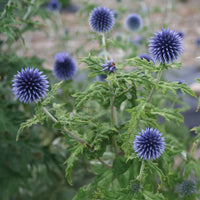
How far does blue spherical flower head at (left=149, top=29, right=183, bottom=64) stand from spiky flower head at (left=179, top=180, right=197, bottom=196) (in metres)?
0.68

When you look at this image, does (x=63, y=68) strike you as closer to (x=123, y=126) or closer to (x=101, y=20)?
(x=101, y=20)

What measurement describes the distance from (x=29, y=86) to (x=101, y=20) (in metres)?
0.68

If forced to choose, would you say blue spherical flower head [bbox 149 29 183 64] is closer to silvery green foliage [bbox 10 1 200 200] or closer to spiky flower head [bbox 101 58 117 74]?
silvery green foliage [bbox 10 1 200 200]

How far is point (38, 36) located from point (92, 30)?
5.91 m

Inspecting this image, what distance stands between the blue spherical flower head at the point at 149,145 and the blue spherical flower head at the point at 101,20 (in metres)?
0.76

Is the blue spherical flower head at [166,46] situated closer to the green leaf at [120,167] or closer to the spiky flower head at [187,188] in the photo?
the green leaf at [120,167]

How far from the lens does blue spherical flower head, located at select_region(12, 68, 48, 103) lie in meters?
1.15

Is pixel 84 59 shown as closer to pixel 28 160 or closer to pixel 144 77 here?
pixel 144 77

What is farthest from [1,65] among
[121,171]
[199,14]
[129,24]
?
→ [199,14]

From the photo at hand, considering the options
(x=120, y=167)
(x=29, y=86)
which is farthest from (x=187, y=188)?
(x=29, y=86)

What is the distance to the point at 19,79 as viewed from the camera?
1.16 metres

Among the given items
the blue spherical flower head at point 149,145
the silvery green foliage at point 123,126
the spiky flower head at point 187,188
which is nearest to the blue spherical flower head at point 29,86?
the silvery green foliage at point 123,126

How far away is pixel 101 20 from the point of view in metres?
1.61

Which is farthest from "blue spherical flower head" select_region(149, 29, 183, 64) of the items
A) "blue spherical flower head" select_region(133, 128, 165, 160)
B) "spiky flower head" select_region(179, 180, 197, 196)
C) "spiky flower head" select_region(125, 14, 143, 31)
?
"spiky flower head" select_region(125, 14, 143, 31)
